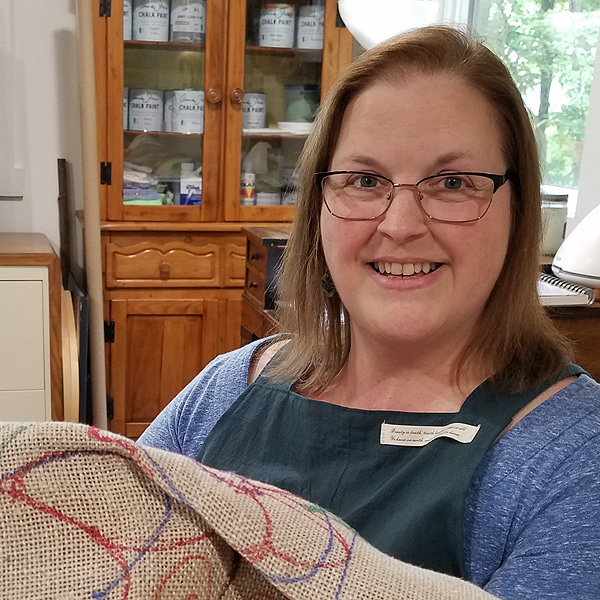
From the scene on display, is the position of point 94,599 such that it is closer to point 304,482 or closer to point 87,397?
point 304,482

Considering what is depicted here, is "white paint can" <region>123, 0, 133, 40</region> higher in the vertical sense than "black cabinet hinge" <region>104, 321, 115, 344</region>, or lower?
higher

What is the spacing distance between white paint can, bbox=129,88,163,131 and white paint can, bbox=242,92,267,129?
328 millimetres

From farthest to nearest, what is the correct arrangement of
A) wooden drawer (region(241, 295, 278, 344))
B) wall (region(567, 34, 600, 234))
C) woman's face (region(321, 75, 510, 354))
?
1. wall (region(567, 34, 600, 234))
2. wooden drawer (region(241, 295, 278, 344))
3. woman's face (region(321, 75, 510, 354))

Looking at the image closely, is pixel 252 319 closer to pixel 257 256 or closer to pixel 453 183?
pixel 257 256

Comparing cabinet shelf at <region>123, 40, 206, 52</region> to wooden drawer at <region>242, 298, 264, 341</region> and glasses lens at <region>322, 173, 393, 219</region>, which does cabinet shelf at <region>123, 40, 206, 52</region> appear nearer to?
wooden drawer at <region>242, 298, 264, 341</region>

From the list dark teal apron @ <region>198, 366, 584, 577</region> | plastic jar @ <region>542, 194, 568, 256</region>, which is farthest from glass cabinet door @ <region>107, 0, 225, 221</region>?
dark teal apron @ <region>198, 366, 584, 577</region>

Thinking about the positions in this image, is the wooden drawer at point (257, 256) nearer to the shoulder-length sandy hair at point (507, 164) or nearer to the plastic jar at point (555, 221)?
the plastic jar at point (555, 221)

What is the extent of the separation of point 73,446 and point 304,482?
1.37ft

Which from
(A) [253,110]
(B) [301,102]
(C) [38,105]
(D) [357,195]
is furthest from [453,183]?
(C) [38,105]

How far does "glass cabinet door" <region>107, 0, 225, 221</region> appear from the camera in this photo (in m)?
2.99

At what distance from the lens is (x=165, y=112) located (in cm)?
312

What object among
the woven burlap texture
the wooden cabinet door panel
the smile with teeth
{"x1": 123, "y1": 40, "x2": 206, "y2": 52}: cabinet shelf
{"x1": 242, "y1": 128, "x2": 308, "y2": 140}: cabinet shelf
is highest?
{"x1": 123, "y1": 40, "x2": 206, "y2": 52}: cabinet shelf

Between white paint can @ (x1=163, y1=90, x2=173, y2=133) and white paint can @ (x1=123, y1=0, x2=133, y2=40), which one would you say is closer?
white paint can @ (x1=123, y1=0, x2=133, y2=40)

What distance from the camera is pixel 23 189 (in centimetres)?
316
